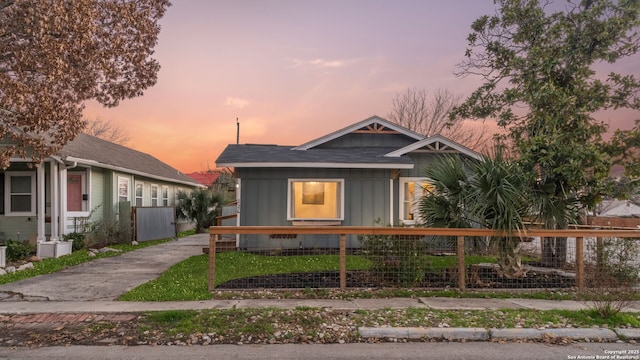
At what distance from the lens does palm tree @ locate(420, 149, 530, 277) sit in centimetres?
688

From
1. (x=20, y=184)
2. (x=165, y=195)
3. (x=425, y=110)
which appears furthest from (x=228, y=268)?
(x=425, y=110)

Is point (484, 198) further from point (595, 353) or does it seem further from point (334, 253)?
point (334, 253)

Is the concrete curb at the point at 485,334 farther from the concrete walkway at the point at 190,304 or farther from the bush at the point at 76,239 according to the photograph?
the bush at the point at 76,239

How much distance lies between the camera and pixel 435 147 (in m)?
12.1

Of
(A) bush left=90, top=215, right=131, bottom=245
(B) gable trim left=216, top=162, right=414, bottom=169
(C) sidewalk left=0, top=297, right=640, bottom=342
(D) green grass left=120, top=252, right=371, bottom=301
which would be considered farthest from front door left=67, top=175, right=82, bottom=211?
(C) sidewalk left=0, top=297, right=640, bottom=342

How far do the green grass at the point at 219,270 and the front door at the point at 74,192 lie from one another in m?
5.40

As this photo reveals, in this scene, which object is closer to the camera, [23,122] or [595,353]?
[595,353]

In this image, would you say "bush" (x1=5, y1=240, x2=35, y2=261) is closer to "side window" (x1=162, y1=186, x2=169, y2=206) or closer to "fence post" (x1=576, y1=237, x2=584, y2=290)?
"side window" (x1=162, y1=186, x2=169, y2=206)

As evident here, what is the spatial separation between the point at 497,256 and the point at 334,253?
435 centimetres

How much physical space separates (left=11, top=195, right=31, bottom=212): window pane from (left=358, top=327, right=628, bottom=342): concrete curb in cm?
1228

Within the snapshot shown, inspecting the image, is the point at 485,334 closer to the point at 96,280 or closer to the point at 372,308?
the point at 372,308

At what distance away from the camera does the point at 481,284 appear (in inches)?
286

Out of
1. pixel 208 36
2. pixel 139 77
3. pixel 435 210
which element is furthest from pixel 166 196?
pixel 435 210

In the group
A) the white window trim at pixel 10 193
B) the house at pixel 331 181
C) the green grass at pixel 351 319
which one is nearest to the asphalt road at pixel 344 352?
the green grass at pixel 351 319
